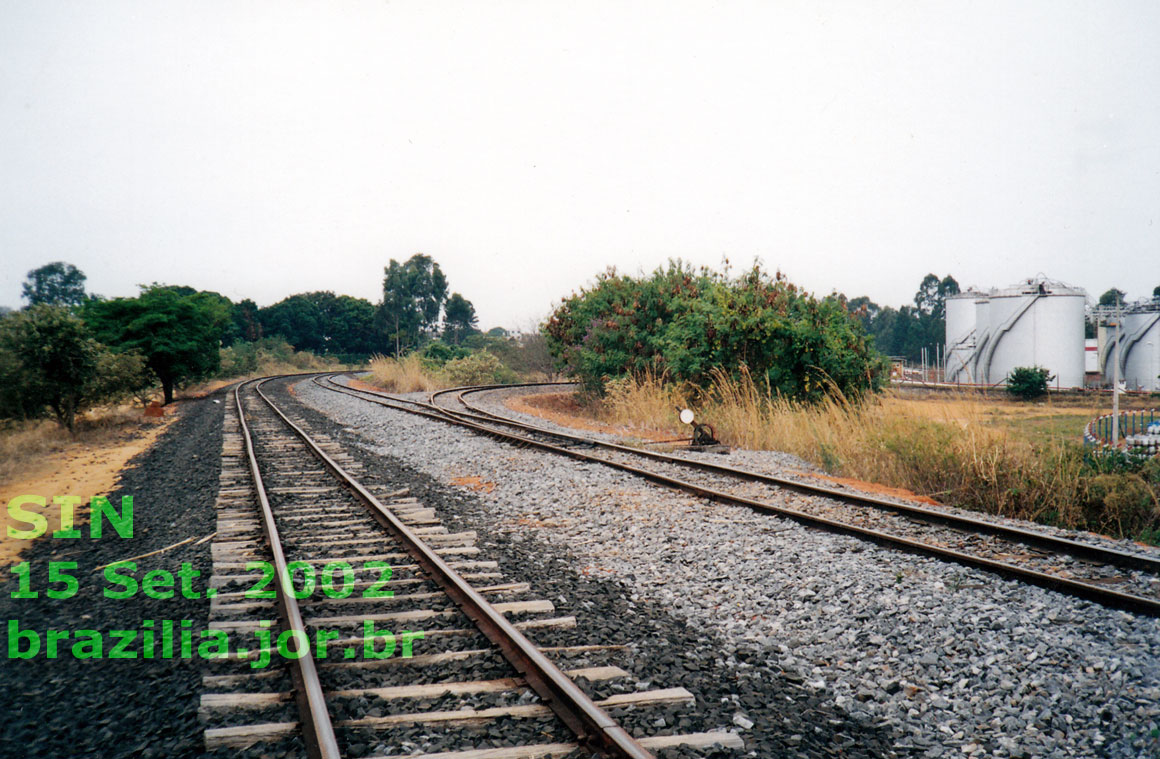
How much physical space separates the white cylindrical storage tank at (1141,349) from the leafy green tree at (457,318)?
5476 cm

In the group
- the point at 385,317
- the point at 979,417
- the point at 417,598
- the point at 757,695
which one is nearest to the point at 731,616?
the point at 757,695

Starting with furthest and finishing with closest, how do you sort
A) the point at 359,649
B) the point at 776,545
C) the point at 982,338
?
1. the point at 982,338
2. the point at 776,545
3. the point at 359,649

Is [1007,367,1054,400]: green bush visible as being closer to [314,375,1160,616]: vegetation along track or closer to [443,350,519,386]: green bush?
[443,350,519,386]: green bush

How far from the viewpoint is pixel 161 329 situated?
23.4 metres

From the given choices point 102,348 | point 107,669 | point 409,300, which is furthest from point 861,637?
point 409,300

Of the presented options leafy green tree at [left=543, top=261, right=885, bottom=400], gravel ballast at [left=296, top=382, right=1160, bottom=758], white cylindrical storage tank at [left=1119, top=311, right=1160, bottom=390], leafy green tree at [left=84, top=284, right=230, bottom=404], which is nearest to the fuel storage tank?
white cylindrical storage tank at [left=1119, top=311, right=1160, bottom=390]

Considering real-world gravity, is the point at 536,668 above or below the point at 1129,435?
above

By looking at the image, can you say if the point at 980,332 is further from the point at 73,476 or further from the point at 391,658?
the point at 391,658

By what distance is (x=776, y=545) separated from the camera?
214 inches

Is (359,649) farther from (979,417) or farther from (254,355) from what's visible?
(254,355)

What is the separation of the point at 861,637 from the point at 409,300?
64594mm

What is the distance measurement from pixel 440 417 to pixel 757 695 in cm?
1322

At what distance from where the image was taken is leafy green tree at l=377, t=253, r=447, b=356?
212 feet

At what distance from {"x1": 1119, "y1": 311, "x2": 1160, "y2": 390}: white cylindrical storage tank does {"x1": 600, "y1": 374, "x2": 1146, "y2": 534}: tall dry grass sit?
45079 millimetres
